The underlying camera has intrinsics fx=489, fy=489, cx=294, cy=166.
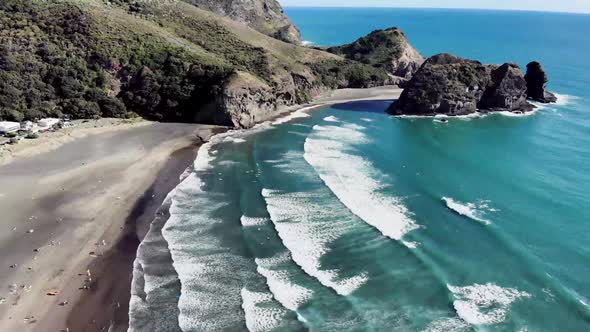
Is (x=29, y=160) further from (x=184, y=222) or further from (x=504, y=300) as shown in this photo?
(x=504, y=300)

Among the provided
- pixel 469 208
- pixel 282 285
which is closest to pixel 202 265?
pixel 282 285

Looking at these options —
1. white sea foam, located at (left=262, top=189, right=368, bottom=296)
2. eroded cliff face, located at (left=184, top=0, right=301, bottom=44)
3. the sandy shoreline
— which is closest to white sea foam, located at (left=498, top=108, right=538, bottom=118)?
the sandy shoreline

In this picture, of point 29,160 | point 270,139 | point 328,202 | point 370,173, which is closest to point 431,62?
point 270,139

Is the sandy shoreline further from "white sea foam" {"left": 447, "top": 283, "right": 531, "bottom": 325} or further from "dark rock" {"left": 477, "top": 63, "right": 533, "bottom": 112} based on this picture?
"dark rock" {"left": 477, "top": 63, "right": 533, "bottom": 112}

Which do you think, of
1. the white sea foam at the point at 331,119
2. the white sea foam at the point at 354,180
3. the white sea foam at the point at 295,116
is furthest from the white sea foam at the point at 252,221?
the white sea foam at the point at 331,119

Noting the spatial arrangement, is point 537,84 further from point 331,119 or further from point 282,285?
point 282,285

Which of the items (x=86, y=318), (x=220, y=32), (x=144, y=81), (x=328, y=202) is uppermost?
(x=220, y=32)

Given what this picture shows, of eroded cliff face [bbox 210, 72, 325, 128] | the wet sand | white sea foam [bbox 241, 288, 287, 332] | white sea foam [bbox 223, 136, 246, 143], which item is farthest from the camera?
eroded cliff face [bbox 210, 72, 325, 128]
